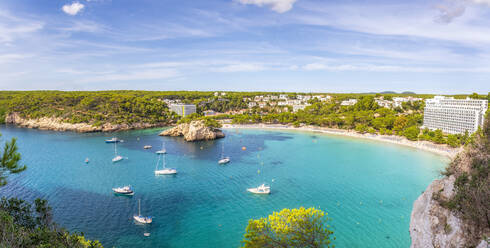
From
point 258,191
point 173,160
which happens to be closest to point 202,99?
point 173,160

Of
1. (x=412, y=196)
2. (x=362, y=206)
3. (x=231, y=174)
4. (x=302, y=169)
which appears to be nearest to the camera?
(x=362, y=206)

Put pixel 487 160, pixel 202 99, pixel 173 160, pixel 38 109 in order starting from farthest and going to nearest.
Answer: pixel 202 99 → pixel 38 109 → pixel 173 160 → pixel 487 160

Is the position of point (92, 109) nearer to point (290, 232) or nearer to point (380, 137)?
point (380, 137)

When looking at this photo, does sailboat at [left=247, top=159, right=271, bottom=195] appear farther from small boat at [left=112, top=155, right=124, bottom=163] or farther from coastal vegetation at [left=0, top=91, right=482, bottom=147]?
coastal vegetation at [left=0, top=91, right=482, bottom=147]

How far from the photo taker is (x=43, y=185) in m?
26.8

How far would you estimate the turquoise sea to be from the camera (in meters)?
18.8

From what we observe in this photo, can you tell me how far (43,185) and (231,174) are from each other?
64.4 ft

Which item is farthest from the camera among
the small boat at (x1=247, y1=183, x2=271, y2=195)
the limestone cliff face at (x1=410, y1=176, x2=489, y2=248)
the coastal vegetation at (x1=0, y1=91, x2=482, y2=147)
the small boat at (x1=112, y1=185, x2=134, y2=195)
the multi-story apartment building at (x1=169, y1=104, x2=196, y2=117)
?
the multi-story apartment building at (x1=169, y1=104, x2=196, y2=117)

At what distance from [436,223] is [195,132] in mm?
47255

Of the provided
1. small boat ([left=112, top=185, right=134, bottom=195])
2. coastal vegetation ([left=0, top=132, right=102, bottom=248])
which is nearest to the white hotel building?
small boat ([left=112, top=185, right=134, bottom=195])

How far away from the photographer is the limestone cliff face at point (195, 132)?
5400 cm

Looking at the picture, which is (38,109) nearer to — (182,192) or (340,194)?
(182,192)

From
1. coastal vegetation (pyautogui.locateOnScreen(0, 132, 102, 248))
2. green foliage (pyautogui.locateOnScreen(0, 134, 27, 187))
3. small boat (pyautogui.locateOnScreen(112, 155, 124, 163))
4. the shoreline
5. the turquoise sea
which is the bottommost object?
the turquoise sea

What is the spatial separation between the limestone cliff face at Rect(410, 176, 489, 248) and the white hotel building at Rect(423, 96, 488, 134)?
46969 millimetres
